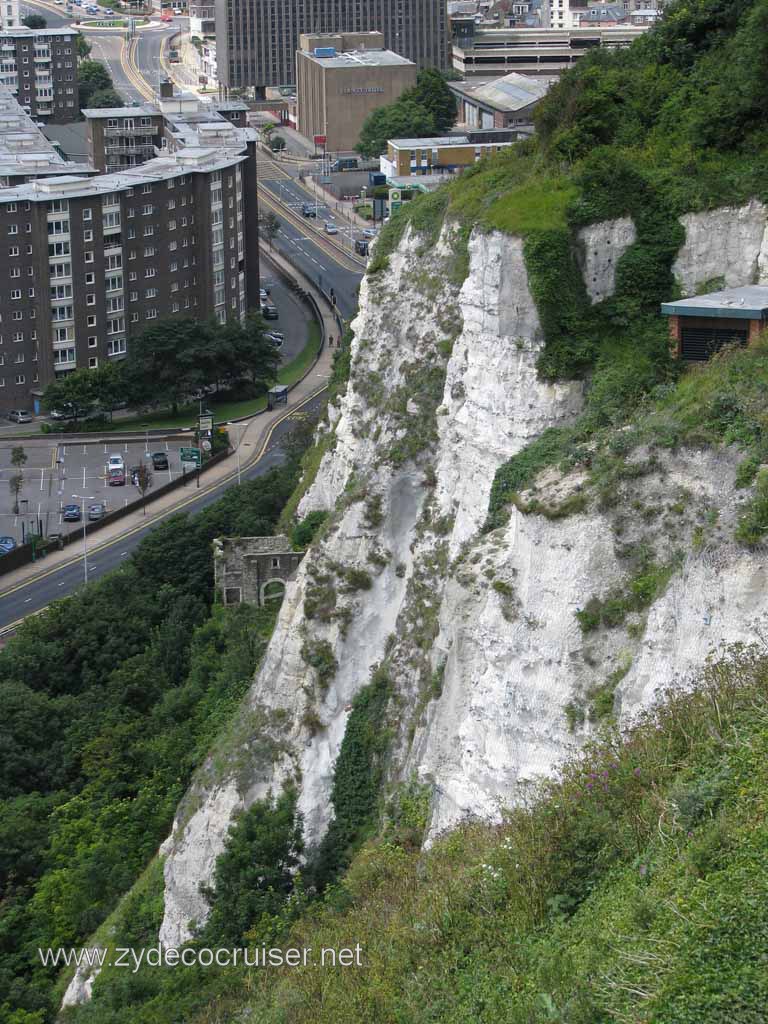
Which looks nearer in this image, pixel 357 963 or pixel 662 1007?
pixel 662 1007

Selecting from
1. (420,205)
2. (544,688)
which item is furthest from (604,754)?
(420,205)

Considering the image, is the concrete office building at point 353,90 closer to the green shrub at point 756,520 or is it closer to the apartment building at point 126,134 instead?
the apartment building at point 126,134

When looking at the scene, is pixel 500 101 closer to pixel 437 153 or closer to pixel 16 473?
pixel 437 153

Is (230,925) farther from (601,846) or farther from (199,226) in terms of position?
(199,226)

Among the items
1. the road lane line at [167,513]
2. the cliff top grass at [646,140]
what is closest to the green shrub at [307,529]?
the cliff top grass at [646,140]

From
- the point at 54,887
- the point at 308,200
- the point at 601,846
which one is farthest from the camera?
the point at 308,200

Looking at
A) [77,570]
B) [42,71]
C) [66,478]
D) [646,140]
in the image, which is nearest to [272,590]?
[77,570]
